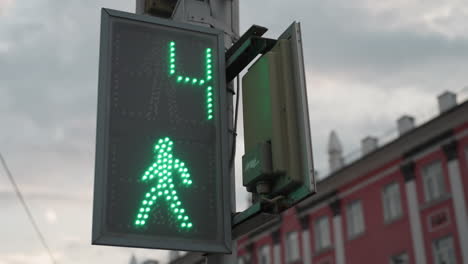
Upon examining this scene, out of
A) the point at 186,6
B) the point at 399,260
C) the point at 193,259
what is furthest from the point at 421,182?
the point at 186,6

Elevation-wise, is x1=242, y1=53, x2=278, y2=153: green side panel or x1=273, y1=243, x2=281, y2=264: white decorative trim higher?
x1=273, y1=243, x2=281, y2=264: white decorative trim

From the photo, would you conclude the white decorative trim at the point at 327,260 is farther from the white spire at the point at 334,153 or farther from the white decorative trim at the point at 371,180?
the white spire at the point at 334,153

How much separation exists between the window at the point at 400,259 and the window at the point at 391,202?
5.57 ft

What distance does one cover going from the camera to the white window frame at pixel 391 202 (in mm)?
36781

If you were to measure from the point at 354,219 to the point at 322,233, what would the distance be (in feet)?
8.72

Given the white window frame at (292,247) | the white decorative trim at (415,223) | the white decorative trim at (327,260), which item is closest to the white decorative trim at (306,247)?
the white window frame at (292,247)

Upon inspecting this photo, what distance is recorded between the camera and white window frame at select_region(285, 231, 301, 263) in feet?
141

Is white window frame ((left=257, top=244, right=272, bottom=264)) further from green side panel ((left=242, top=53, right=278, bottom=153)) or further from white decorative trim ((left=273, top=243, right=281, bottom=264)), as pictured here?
green side panel ((left=242, top=53, right=278, bottom=153))

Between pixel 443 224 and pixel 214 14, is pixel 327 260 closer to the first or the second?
pixel 443 224

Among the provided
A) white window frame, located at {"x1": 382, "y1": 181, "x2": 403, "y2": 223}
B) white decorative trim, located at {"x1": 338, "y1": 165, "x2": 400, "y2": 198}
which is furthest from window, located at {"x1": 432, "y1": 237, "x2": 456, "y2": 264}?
white decorative trim, located at {"x1": 338, "y1": 165, "x2": 400, "y2": 198}

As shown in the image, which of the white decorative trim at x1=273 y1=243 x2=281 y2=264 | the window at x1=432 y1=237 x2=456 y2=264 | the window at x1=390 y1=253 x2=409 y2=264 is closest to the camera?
the window at x1=432 y1=237 x2=456 y2=264

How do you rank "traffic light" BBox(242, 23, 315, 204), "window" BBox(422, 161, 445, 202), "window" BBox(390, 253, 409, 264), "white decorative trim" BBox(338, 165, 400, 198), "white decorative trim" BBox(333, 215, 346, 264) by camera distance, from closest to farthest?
1. "traffic light" BBox(242, 23, 315, 204)
2. "window" BBox(422, 161, 445, 202)
3. "window" BBox(390, 253, 409, 264)
4. "white decorative trim" BBox(338, 165, 400, 198)
5. "white decorative trim" BBox(333, 215, 346, 264)

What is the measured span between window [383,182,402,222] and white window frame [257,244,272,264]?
31.1 feet

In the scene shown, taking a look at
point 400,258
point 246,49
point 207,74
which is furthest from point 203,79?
point 400,258
